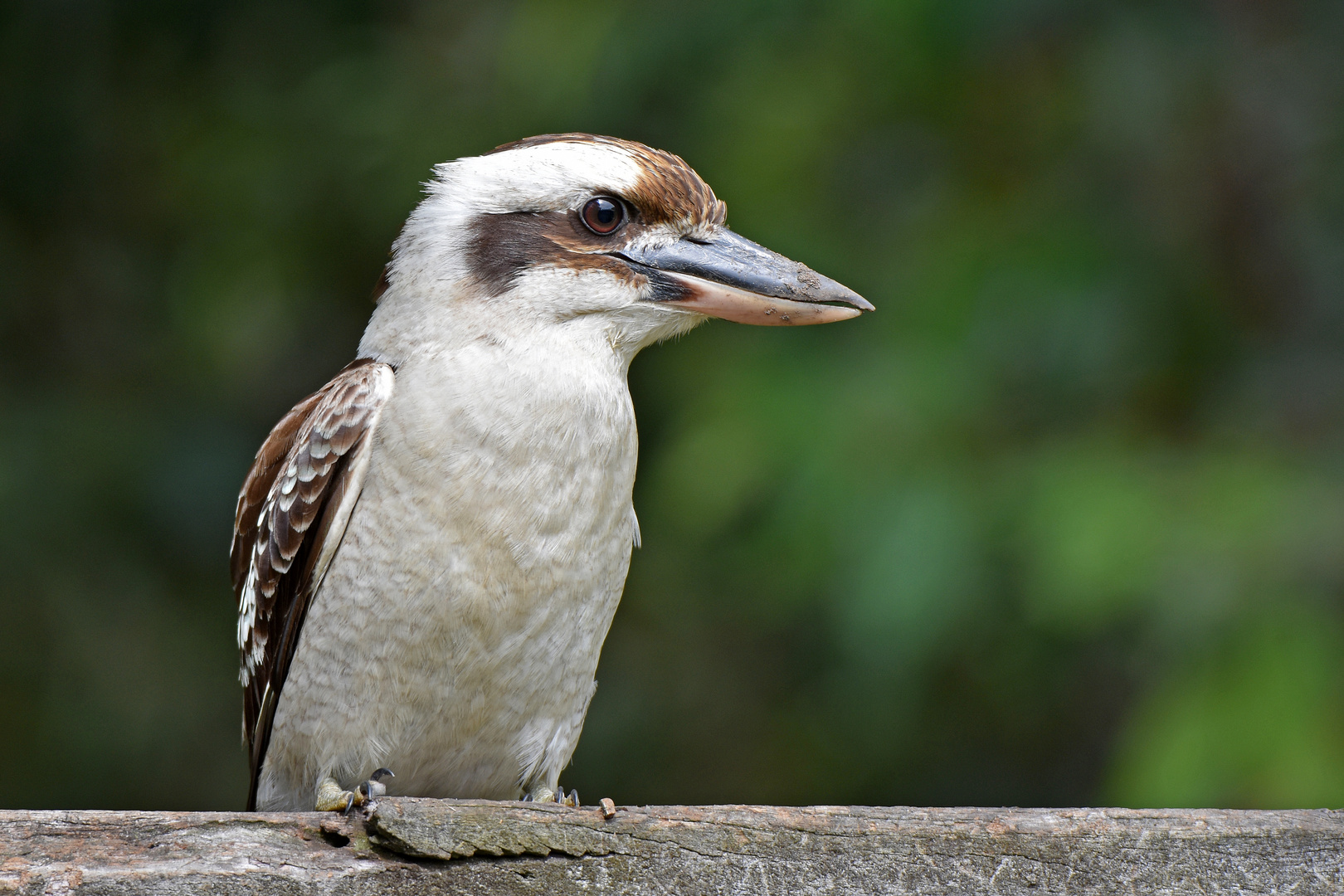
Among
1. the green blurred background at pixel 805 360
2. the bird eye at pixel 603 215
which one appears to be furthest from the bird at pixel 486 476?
the green blurred background at pixel 805 360

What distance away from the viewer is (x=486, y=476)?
1.94 meters

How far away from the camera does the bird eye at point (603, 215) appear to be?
6.93 feet

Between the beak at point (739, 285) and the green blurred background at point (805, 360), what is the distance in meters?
1.45

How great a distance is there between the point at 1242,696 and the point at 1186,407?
892 millimetres

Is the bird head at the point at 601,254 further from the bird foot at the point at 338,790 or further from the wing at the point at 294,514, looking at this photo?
the bird foot at the point at 338,790

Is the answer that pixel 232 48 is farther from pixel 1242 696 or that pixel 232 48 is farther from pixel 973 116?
pixel 1242 696

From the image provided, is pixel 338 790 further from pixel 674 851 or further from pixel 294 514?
pixel 674 851

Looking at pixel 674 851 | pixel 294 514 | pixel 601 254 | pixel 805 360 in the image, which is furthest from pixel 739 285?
pixel 805 360

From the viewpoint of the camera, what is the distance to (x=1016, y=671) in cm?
391

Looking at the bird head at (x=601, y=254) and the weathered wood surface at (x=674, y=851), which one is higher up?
the bird head at (x=601, y=254)

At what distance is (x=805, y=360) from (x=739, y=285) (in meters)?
1.68

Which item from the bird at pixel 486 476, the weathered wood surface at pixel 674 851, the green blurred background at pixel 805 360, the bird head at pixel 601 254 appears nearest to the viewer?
the weathered wood surface at pixel 674 851

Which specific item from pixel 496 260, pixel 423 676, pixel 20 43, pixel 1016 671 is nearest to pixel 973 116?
pixel 1016 671

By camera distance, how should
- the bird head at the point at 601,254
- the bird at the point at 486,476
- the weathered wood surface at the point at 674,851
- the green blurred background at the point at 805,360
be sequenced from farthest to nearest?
the green blurred background at the point at 805,360 < the bird head at the point at 601,254 < the bird at the point at 486,476 < the weathered wood surface at the point at 674,851
